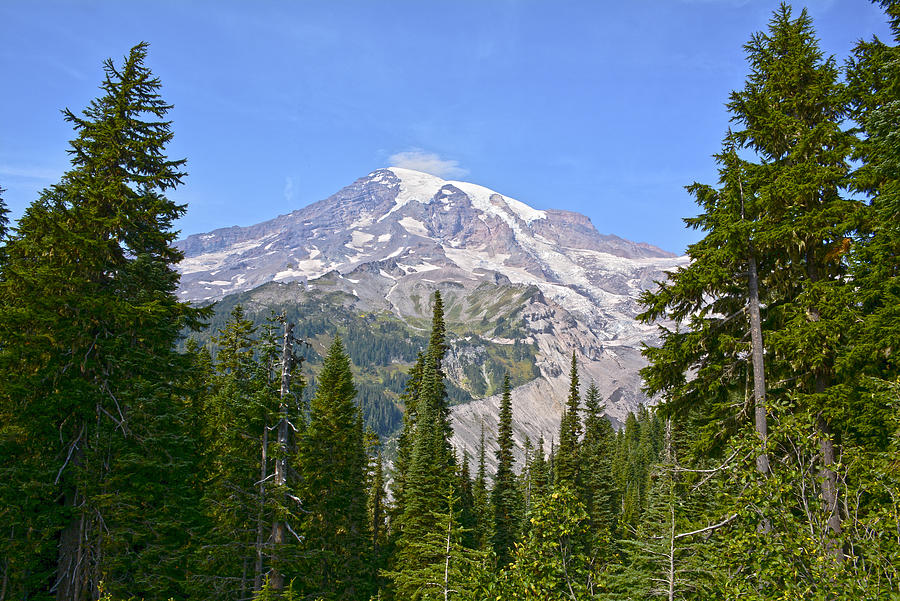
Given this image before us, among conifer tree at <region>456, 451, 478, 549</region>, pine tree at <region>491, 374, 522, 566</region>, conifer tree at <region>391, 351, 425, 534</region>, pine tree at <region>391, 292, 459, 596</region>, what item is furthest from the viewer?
pine tree at <region>491, 374, 522, 566</region>

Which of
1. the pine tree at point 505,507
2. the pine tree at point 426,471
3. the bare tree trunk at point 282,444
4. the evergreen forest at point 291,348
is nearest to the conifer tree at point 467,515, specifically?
the pine tree at point 505,507

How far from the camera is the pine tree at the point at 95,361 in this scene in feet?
49.9

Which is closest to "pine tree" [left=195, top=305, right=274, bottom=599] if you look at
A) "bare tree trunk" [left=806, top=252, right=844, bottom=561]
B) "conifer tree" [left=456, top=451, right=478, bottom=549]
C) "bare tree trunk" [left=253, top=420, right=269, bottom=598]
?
"bare tree trunk" [left=253, top=420, right=269, bottom=598]

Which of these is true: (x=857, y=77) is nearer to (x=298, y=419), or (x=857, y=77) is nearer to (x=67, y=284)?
(x=298, y=419)

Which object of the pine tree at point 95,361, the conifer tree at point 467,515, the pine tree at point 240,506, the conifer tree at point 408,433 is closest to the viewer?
the pine tree at point 95,361

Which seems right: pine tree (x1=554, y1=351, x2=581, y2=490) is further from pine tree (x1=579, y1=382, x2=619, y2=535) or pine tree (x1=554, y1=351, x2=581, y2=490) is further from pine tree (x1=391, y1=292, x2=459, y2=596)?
pine tree (x1=391, y1=292, x2=459, y2=596)

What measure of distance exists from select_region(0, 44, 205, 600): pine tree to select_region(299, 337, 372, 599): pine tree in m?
11.1

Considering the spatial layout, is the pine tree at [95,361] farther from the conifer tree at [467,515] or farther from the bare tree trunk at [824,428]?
the conifer tree at [467,515]

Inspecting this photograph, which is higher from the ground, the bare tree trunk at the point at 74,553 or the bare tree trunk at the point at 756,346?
the bare tree trunk at the point at 756,346

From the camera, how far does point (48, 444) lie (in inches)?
617

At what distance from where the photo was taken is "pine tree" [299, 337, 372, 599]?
97.5 ft

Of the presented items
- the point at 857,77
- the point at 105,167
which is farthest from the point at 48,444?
the point at 857,77

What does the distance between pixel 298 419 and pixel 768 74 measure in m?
20.4

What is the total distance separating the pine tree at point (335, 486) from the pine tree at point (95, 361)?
11052 mm
